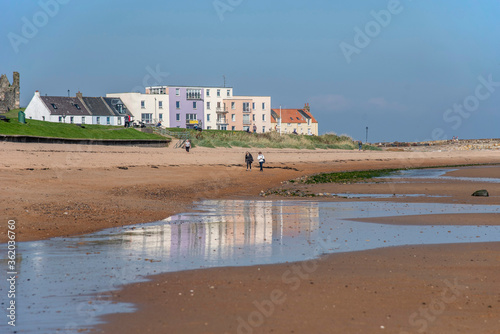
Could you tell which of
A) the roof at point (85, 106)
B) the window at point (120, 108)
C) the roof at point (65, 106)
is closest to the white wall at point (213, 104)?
the roof at point (85, 106)

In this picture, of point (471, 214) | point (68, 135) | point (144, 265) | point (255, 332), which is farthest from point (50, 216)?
point (68, 135)

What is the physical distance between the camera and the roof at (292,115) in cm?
14638

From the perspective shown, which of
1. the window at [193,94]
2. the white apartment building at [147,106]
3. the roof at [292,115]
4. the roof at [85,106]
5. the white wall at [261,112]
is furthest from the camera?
the roof at [292,115]

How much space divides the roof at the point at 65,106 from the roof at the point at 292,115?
47487mm

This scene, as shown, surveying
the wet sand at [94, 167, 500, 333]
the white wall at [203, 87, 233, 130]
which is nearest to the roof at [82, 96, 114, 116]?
the white wall at [203, 87, 233, 130]

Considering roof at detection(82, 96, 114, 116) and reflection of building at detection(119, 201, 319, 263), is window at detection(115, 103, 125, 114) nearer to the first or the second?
roof at detection(82, 96, 114, 116)

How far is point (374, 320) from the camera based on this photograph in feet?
25.8

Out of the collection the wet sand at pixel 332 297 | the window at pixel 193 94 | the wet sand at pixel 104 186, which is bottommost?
the wet sand at pixel 332 297

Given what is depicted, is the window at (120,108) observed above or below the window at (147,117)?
above

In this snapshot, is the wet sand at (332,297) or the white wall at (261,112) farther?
the white wall at (261,112)

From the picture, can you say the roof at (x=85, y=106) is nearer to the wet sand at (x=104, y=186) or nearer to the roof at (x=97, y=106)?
the roof at (x=97, y=106)

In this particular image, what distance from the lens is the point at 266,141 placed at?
257ft

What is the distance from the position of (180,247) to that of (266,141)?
65305 mm

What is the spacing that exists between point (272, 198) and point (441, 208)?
669cm
